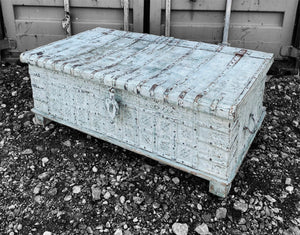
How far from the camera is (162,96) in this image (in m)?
2.24

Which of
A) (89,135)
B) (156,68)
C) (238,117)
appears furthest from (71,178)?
(238,117)

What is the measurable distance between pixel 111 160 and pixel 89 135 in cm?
40

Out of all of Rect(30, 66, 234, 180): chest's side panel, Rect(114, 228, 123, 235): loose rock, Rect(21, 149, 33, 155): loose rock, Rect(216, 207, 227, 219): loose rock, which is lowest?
Rect(114, 228, 123, 235): loose rock

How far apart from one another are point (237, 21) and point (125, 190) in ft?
7.19

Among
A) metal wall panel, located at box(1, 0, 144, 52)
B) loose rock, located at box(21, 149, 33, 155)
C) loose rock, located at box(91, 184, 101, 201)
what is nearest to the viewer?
loose rock, located at box(91, 184, 101, 201)

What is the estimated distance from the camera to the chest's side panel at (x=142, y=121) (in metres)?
2.24

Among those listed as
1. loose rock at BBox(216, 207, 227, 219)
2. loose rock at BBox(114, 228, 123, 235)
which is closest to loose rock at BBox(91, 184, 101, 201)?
Result: loose rock at BBox(114, 228, 123, 235)

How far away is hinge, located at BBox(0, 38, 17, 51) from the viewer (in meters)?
4.05

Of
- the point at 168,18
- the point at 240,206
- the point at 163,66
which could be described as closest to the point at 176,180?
the point at 240,206

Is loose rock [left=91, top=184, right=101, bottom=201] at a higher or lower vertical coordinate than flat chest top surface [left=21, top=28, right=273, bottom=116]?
lower

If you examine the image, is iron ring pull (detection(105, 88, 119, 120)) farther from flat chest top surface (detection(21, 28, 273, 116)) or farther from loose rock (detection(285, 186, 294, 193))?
loose rock (detection(285, 186, 294, 193))

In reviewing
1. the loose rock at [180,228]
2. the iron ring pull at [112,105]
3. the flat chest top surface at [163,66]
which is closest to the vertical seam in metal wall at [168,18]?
the flat chest top surface at [163,66]

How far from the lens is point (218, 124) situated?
216 centimetres

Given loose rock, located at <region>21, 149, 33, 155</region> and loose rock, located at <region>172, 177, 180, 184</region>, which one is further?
loose rock, located at <region>21, 149, 33, 155</region>
